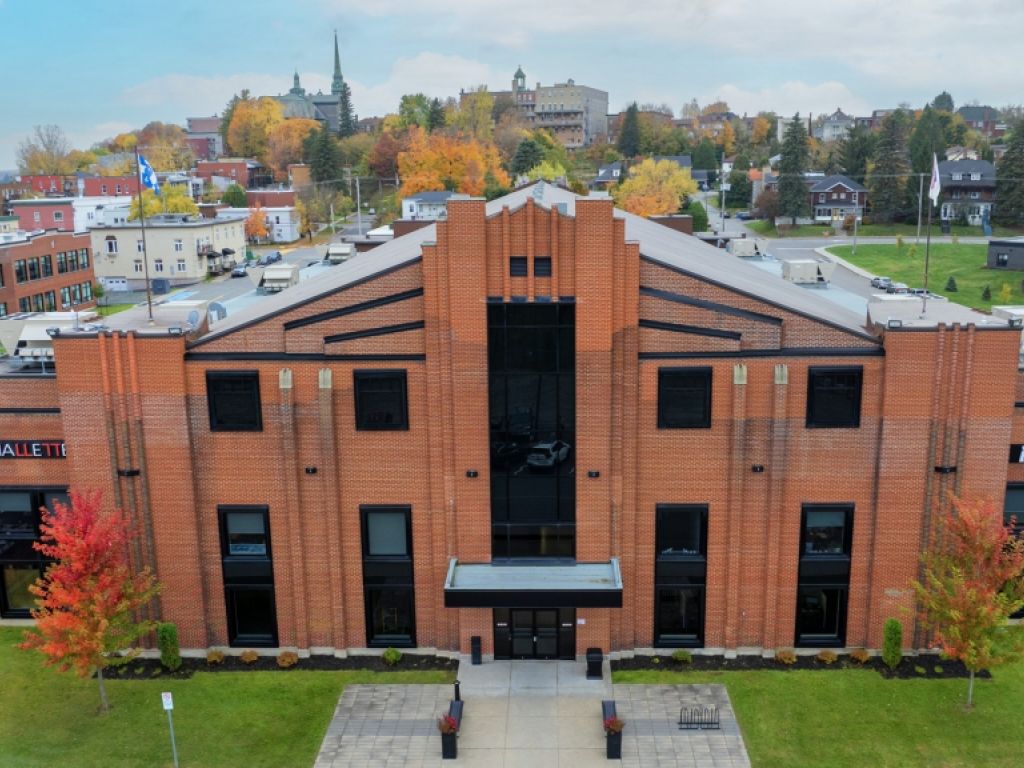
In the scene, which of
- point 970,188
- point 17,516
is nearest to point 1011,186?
point 970,188

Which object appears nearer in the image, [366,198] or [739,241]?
[739,241]

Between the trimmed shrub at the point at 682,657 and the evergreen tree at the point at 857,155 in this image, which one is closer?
the trimmed shrub at the point at 682,657

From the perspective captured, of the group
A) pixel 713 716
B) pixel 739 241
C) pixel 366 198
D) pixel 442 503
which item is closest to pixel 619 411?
pixel 442 503

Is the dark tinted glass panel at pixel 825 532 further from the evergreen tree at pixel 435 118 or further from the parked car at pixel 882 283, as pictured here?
the evergreen tree at pixel 435 118

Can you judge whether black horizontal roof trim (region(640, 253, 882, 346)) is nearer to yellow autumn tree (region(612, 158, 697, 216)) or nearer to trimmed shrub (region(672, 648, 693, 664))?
trimmed shrub (region(672, 648, 693, 664))

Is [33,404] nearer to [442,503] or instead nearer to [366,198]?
[442,503]

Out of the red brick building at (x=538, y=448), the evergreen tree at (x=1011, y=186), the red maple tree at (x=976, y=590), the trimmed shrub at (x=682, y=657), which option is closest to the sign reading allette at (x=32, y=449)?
the red brick building at (x=538, y=448)

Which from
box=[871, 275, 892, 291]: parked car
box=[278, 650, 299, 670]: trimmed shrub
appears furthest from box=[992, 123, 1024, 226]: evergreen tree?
box=[278, 650, 299, 670]: trimmed shrub
